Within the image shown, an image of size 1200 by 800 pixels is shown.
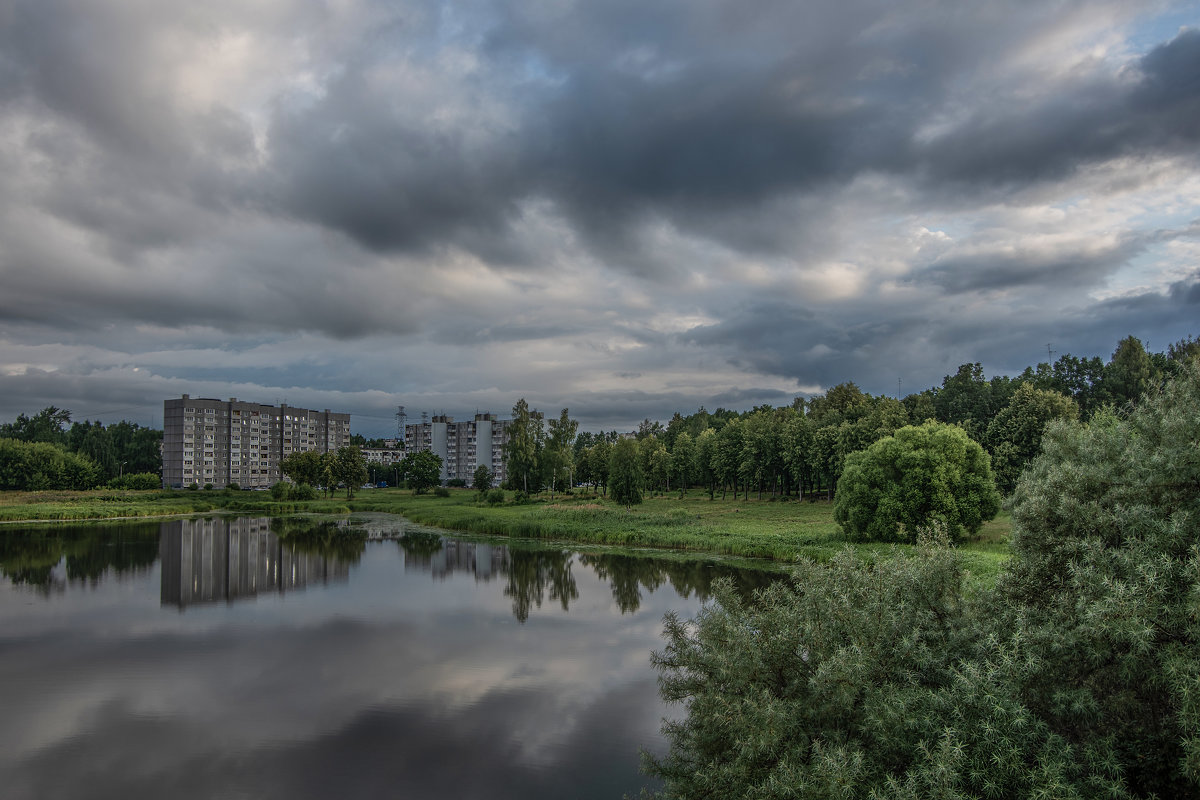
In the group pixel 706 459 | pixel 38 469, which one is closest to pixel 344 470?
pixel 38 469

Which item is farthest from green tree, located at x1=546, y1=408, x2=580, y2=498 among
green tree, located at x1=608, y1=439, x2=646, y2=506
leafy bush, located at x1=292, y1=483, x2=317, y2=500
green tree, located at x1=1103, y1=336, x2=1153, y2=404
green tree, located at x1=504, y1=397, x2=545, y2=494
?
green tree, located at x1=1103, y1=336, x2=1153, y2=404

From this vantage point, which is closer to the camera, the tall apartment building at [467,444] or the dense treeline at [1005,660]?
the dense treeline at [1005,660]

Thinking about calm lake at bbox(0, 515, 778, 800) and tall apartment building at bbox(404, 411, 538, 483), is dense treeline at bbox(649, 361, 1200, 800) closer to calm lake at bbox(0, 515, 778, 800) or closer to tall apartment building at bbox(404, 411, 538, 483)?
calm lake at bbox(0, 515, 778, 800)

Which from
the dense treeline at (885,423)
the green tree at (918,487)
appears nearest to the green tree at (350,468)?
the dense treeline at (885,423)

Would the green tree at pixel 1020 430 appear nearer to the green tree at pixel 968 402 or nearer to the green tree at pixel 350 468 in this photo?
the green tree at pixel 968 402

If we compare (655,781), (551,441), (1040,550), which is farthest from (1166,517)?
(551,441)

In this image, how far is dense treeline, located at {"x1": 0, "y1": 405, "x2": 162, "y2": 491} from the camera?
99.1 meters

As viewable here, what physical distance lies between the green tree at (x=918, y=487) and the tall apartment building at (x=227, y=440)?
4953 inches

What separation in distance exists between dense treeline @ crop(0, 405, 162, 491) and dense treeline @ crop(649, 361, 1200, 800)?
124393mm

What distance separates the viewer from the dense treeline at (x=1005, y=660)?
21.5ft

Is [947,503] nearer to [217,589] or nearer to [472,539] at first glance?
[472,539]

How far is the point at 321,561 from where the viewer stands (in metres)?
43.0

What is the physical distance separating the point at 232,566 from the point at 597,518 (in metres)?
28.1

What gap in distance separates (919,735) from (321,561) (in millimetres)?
42523
